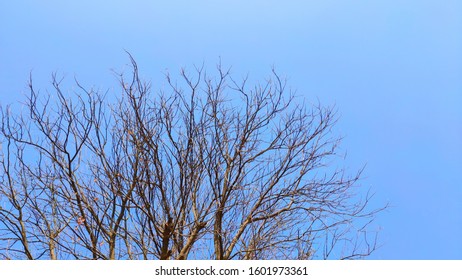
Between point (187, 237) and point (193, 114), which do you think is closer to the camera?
point (187, 237)

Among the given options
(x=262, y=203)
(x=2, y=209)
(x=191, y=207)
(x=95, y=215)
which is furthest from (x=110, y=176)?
(x=262, y=203)

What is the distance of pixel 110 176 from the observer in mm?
4293

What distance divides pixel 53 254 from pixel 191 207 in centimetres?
123

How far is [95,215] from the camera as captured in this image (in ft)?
13.9

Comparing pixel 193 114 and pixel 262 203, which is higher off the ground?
pixel 193 114

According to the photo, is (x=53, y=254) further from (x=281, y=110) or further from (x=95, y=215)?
(x=281, y=110)
